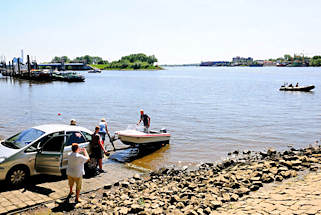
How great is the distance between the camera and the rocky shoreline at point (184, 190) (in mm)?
8680

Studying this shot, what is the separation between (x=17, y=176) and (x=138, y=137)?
7845 mm

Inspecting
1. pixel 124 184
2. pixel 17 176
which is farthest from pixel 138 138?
pixel 17 176

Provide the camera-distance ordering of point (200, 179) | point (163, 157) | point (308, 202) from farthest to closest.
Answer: point (163, 157) → point (200, 179) → point (308, 202)

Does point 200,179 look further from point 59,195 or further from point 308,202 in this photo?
point 59,195

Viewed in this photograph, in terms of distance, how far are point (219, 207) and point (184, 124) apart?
19461mm

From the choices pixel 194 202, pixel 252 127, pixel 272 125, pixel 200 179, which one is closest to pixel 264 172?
pixel 200 179

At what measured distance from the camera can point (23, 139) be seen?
10.7 meters

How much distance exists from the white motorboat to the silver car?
551 cm

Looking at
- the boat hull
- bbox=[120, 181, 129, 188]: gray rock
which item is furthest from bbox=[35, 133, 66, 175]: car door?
the boat hull

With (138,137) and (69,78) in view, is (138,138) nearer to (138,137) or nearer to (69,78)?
(138,137)

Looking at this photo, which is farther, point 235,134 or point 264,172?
point 235,134

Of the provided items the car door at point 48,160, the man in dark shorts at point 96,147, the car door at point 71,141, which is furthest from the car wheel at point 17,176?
the man in dark shorts at point 96,147

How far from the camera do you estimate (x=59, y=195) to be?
9.55 metres

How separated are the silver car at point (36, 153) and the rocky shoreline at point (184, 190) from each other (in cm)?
164
